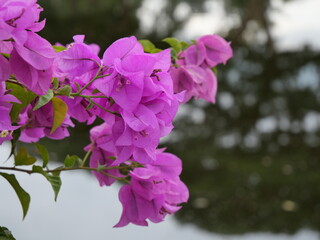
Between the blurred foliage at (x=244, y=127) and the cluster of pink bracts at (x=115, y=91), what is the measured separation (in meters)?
1.53

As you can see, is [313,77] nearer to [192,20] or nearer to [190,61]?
[192,20]

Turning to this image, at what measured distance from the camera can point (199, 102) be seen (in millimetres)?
2867

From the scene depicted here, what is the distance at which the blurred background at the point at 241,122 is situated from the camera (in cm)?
196

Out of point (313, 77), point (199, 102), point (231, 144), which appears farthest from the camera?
point (313, 77)

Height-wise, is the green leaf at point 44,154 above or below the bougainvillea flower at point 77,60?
below

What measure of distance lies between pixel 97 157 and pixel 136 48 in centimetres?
14

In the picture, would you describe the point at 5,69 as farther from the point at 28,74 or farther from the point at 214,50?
the point at 214,50

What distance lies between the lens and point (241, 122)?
2.75 meters

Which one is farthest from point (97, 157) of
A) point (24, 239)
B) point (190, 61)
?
point (24, 239)

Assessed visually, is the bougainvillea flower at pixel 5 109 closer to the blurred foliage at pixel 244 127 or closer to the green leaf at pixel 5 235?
the green leaf at pixel 5 235

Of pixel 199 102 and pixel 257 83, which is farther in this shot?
pixel 257 83

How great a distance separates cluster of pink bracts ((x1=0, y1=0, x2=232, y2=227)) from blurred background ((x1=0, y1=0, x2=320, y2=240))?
1.46 meters

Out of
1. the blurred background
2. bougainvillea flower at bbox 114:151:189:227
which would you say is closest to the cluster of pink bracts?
bougainvillea flower at bbox 114:151:189:227

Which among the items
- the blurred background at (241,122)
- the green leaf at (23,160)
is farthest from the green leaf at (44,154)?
the blurred background at (241,122)
